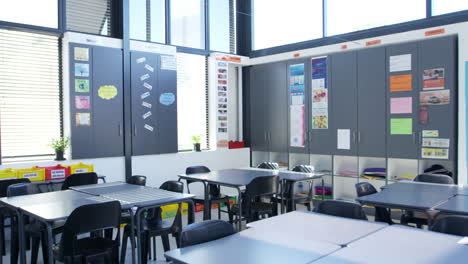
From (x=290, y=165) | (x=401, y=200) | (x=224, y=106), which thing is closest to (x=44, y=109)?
(x=224, y=106)

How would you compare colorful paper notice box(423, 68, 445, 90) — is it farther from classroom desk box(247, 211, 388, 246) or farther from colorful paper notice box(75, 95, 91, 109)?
colorful paper notice box(75, 95, 91, 109)

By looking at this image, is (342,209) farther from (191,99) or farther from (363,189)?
(191,99)

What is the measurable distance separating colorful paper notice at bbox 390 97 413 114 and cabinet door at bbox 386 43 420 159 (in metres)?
0.02

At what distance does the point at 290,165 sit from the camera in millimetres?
7254

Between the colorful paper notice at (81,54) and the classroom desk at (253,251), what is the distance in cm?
425

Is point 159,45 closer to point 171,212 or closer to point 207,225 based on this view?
point 171,212

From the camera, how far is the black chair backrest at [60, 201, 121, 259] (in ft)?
9.23

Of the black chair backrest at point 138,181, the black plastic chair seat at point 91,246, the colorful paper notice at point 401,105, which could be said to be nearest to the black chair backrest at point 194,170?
the black chair backrest at point 138,181

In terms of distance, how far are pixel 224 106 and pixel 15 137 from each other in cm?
358

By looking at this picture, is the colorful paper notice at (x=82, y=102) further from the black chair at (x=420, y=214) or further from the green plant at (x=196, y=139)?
the black chair at (x=420, y=214)

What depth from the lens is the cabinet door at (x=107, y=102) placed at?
577 centimetres

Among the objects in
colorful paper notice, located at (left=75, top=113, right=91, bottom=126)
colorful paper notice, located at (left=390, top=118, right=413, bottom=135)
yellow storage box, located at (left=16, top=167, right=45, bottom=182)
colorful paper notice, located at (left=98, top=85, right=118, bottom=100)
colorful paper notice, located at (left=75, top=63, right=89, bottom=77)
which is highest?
Result: colorful paper notice, located at (left=75, top=63, right=89, bottom=77)

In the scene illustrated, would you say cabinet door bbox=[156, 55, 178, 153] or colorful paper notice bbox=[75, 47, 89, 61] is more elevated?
colorful paper notice bbox=[75, 47, 89, 61]

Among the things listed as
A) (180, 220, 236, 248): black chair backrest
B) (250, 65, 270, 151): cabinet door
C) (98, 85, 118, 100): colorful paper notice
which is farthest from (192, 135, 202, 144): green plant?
(180, 220, 236, 248): black chair backrest
